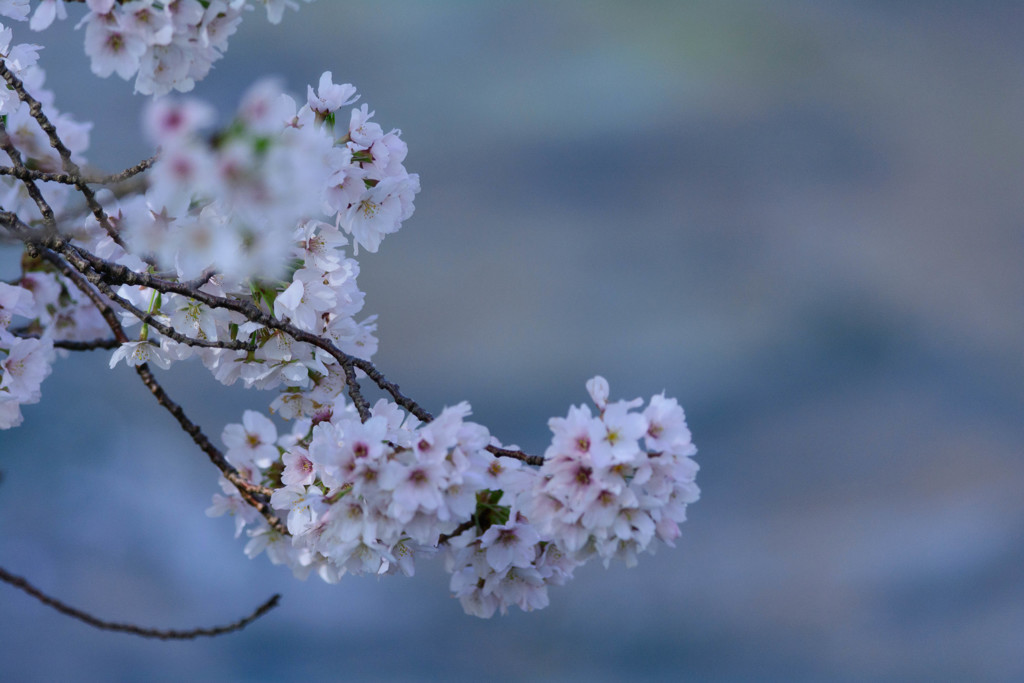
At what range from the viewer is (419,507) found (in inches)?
25.9

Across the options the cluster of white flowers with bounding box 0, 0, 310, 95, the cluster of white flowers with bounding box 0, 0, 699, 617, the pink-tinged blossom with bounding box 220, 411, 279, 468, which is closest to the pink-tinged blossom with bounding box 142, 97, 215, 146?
the cluster of white flowers with bounding box 0, 0, 699, 617

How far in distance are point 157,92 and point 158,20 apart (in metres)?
0.06

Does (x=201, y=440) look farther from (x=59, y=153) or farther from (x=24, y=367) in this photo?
(x=59, y=153)

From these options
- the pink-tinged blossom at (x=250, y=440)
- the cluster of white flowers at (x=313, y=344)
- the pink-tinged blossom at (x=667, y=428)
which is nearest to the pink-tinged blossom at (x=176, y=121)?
the cluster of white flowers at (x=313, y=344)

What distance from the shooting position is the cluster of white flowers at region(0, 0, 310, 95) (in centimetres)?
64

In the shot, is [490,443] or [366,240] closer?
[490,443]

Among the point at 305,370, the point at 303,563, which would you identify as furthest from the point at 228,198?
the point at 303,563

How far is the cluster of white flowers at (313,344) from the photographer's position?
1.70ft

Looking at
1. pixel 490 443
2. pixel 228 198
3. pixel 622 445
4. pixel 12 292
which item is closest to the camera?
pixel 228 198

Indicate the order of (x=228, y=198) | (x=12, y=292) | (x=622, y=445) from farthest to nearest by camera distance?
(x=12, y=292)
(x=622, y=445)
(x=228, y=198)

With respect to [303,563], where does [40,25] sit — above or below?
above

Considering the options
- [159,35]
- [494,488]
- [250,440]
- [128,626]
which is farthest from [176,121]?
[128,626]

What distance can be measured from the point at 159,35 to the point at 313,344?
26 centimetres

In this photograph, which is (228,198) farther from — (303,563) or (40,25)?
(303,563)
